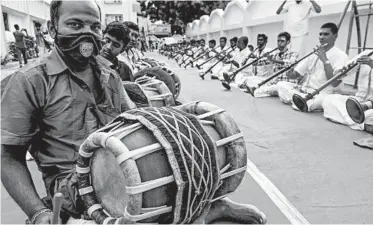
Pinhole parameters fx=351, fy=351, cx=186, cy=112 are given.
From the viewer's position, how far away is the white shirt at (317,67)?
5750mm

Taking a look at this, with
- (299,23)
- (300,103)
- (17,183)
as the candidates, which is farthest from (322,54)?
(17,183)

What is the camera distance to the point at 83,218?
A: 5.08 feet

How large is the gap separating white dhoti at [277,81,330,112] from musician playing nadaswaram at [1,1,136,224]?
4560 mm

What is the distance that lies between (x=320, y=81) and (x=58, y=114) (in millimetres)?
5349

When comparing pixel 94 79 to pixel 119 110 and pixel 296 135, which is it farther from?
pixel 296 135

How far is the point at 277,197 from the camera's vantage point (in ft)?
8.54

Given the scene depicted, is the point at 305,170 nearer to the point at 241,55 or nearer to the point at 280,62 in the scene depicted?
the point at 280,62

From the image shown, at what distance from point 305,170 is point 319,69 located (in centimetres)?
338

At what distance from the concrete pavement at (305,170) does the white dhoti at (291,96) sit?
16cm

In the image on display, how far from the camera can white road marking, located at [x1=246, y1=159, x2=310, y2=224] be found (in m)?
2.29

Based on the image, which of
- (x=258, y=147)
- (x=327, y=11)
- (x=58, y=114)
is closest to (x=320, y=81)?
(x=258, y=147)

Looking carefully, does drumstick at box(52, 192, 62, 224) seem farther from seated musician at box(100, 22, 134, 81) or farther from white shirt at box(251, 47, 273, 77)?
white shirt at box(251, 47, 273, 77)

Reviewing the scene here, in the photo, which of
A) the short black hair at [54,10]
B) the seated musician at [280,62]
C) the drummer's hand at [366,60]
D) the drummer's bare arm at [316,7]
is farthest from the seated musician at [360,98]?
the short black hair at [54,10]

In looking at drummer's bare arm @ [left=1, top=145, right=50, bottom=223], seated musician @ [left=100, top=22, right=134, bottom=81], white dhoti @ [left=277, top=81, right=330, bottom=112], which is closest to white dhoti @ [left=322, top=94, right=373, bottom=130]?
white dhoti @ [left=277, top=81, right=330, bottom=112]
